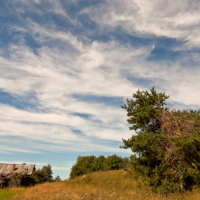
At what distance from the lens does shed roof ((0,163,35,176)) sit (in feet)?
115

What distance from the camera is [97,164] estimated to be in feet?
177

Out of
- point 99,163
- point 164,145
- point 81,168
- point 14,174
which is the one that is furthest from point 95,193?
point 81,168

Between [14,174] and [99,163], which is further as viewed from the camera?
[99,163]

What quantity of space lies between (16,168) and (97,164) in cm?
2648

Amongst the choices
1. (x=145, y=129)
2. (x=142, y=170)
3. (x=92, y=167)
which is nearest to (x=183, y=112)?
(x=145, y=129)

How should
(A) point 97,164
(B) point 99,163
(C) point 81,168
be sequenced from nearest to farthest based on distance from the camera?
(B) point 99,163 < (A) point 97,164 < (C) point 81,168

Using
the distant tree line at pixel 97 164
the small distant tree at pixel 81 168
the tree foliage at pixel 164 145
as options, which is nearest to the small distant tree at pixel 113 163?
the distant tree line at pixel 97 164

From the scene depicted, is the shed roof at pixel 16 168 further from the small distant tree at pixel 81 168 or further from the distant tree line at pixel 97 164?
the small distant tree at pixel 81 168

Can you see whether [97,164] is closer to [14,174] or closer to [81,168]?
[81,168]

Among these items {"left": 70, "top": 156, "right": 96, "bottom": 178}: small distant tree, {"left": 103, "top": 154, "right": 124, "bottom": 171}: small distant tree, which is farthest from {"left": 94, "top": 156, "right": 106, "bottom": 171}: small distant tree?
{"left": 103, "top": 154, "right": 124, "bottom": 171}: small distant tree

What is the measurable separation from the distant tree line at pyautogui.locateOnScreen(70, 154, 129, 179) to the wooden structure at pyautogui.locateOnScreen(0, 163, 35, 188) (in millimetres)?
18297

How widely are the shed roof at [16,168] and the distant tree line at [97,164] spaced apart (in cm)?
1759

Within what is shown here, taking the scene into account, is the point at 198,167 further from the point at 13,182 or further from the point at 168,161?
the point at 13,182

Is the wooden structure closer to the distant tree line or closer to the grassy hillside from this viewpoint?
the grassy hillside
